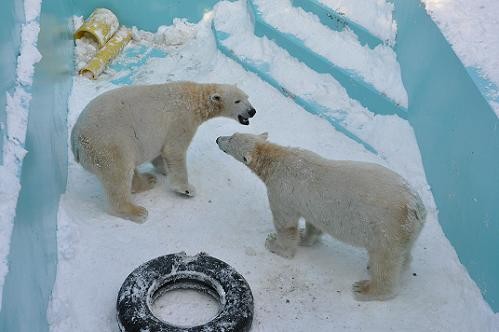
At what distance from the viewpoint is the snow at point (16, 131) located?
3.06 m

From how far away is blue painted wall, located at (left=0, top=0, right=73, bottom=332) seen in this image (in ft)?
10.1

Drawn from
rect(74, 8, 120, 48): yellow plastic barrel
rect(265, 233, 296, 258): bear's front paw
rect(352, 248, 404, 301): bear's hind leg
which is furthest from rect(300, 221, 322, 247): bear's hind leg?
rect(74, 8, 120, 48): yellow plastic barrel

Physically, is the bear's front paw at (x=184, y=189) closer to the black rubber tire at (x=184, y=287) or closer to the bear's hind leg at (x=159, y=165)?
the bear's hind leg at (x=159, y=165)

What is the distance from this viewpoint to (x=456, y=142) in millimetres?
4809

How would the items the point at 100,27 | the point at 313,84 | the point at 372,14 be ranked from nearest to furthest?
the point at 313,84 → the point at 372,14 → the point at 100,27

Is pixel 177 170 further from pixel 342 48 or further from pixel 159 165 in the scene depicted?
pixel 342 48

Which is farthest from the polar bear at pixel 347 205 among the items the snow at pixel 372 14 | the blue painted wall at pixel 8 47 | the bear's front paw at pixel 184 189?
the snow at pixel 372 14

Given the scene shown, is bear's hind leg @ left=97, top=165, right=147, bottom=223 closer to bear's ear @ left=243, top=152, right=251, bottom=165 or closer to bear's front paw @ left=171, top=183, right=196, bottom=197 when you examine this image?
bear's front paw @ left=171, top=183, right=196, bottom=197

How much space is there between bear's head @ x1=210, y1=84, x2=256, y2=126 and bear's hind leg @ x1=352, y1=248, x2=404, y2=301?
1.82 m

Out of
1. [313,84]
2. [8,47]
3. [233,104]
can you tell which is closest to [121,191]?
[233,104]

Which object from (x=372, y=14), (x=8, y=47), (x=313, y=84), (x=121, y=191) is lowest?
(x=121, y=191)

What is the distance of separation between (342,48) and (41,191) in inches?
146

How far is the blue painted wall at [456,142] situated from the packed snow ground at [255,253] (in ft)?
0.51

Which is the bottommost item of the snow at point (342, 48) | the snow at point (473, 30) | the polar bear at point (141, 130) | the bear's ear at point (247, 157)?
the polar bear at point (141, 130)
